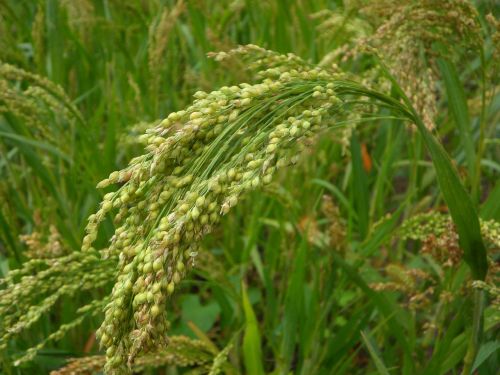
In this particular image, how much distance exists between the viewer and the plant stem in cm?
152

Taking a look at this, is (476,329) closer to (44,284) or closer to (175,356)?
(175,356)

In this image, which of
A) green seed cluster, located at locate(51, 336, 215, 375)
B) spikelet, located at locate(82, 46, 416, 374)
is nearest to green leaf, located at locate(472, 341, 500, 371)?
green seed cluster, located at locate(51, 336, 215, 375)

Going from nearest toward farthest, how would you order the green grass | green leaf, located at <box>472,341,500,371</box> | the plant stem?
the plant stem
green leaf, located at <box>472,341,500,371</box>
the green grass

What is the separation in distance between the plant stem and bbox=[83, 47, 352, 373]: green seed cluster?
0.58 meters

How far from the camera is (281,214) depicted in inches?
105

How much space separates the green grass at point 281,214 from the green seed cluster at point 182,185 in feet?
0.78

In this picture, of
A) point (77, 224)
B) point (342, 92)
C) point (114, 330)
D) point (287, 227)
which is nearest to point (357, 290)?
point (287, 227)

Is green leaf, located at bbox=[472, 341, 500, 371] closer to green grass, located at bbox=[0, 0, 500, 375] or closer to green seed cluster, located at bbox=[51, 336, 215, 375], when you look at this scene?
green grass, located at bbox=[0, 0, 500, 375]

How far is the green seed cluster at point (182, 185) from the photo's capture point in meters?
1.02

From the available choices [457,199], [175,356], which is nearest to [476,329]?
[457,199]

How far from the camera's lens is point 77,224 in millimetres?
2500

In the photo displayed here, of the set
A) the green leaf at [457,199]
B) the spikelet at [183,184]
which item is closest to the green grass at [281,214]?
the green leaf at [457,199]

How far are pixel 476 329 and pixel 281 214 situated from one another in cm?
121

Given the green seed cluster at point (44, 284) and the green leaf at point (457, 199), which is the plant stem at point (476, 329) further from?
the green seed cluster at point (44, 284)
